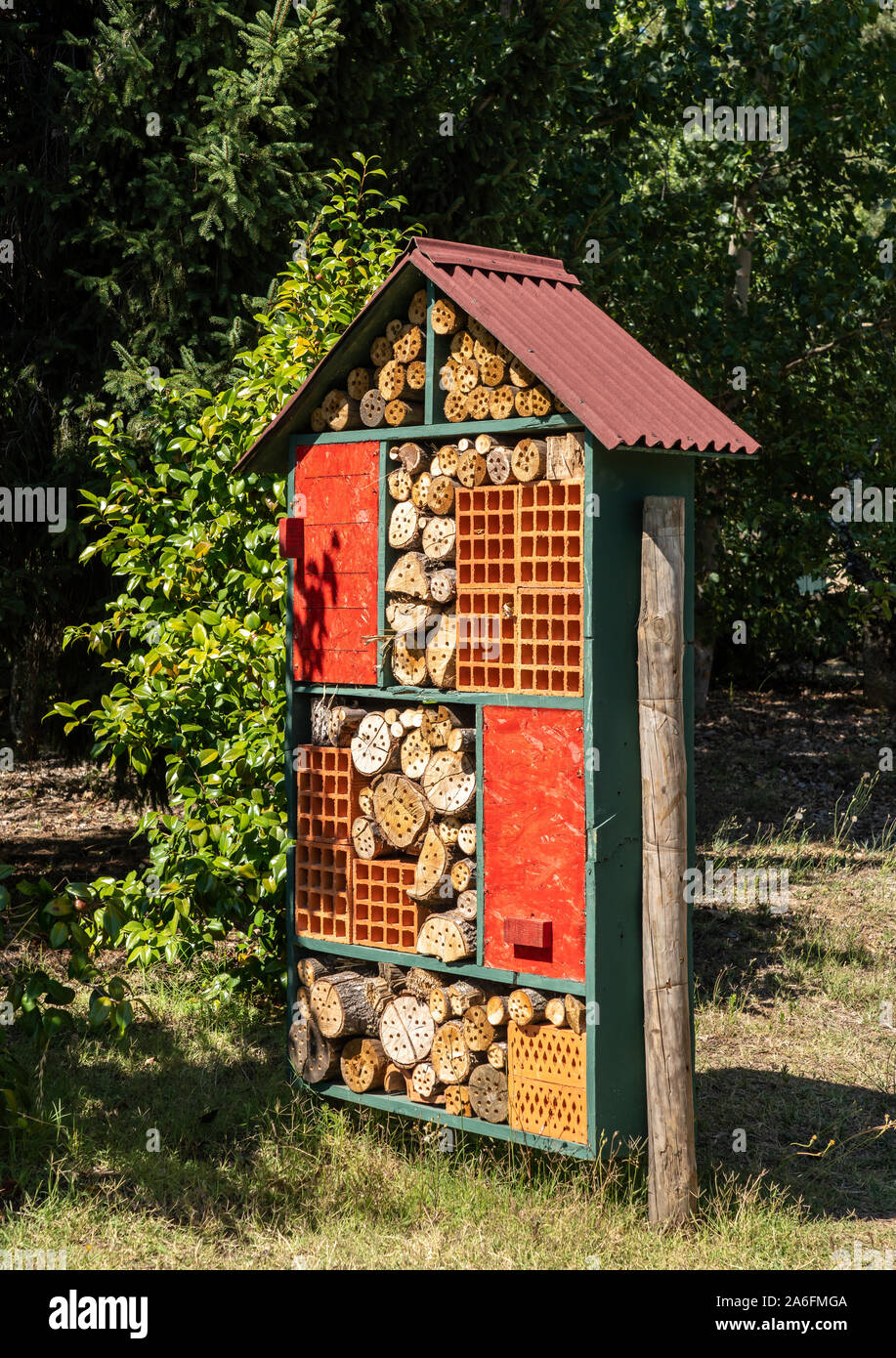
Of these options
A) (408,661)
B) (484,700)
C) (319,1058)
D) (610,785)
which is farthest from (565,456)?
(319,1058)

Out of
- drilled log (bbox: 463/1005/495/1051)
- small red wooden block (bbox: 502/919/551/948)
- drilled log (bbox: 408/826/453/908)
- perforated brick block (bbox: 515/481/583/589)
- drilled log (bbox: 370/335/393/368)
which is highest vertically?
drilled log (bbox: 370/335/393/368)

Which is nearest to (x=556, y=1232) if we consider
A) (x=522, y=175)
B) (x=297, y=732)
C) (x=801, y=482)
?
(x=297, y=732)

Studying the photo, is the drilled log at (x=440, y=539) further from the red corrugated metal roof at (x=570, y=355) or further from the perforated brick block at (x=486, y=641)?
the red corrugated metal roof at (x=570, y=355)

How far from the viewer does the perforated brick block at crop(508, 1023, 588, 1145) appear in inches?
190

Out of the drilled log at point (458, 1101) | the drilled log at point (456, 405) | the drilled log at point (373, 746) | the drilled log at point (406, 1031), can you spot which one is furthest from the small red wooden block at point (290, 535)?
the drilled log at point (458, 1101)

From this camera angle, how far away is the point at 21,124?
8477 mm

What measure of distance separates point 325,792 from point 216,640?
1294 mm

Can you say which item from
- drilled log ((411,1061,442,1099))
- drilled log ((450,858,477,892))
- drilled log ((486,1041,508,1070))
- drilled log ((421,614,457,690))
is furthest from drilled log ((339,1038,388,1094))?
drilled log ((421,614,457,690))

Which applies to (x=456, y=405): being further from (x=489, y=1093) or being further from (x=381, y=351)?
(x=489, y=1093)

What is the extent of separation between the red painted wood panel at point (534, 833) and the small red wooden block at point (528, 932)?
0.02m

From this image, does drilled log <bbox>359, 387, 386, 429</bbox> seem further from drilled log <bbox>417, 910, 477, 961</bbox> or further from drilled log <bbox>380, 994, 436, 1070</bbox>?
drilled log <bbox>380, 994, 436, 1070</bbox>

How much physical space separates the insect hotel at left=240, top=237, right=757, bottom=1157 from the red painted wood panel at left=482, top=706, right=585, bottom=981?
0.01 m

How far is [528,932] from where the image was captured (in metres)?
4.89

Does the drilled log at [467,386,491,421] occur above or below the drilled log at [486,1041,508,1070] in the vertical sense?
above
